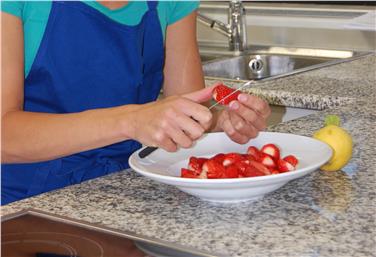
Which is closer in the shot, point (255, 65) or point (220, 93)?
point (220, 93)

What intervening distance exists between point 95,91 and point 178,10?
27 centimetres

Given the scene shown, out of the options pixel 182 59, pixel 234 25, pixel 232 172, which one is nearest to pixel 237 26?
pixel 234 25

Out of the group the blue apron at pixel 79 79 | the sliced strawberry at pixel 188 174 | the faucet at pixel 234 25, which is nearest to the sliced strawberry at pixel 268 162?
the sliced strawberry at pixel 188 174

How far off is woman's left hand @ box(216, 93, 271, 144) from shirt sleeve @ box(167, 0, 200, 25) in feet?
1.18

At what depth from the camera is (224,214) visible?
1139mm

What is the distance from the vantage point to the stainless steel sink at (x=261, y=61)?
8.82 ft

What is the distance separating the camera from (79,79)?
150 centimetres

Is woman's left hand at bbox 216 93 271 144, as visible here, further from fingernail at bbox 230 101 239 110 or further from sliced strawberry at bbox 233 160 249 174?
sliced strawberry at bbox 233 160 249 174

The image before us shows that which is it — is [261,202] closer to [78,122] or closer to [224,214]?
[224,214]

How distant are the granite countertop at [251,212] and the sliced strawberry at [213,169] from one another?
5cm

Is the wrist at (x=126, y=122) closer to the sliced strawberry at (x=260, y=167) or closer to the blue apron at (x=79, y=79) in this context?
the sliced strawberry at (x=260, y=167)

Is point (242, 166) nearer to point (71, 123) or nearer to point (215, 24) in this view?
point (71, 123)

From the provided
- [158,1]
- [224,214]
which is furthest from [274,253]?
[158,1]

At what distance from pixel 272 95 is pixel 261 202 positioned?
98 cm
